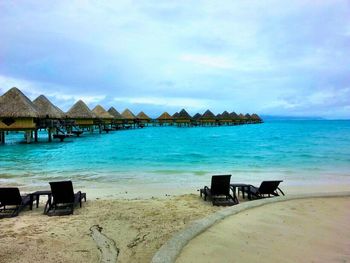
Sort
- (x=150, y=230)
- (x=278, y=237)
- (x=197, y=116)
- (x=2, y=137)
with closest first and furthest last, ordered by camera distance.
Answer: (x=278, y=237), (x=150, y=230), (x=2, y=137), (x=197, y=116)

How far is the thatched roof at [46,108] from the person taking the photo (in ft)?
97.8

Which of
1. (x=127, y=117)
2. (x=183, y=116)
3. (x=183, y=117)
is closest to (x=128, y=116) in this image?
(x=127, y=117)

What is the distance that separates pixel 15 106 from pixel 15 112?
582 mm

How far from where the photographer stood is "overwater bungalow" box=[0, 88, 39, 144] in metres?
25.3

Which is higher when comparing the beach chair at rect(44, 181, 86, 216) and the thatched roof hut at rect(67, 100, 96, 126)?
the thatched roof hut at rect(67, 100, 96, 126)

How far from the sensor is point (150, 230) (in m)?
5.55

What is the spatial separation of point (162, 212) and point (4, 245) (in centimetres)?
302

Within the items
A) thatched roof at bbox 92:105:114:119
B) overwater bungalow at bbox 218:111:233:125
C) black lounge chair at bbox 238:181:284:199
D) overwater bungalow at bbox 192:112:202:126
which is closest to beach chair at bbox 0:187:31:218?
black lounge chair at bbox 238:181:284:199

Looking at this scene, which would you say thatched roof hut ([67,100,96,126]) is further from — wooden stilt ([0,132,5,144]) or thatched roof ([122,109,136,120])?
thatched roof ([122,109,136,120])

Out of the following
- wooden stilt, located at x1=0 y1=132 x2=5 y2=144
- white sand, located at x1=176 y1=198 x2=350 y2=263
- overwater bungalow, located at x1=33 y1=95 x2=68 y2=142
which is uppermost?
overwater bungalow, located at x1=33 y1=95 x2=68 y2=142

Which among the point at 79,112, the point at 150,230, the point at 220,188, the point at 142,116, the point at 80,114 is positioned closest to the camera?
the point at 150,230

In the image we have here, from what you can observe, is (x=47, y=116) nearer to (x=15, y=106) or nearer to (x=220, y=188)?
(x=15, y=106)

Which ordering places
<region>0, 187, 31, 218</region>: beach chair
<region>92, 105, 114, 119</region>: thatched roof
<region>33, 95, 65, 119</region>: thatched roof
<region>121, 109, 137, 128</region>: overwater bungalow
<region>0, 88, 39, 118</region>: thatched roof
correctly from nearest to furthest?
<region>0, 187, 31, 218</region>: beach chair → <region>0, 88, 39, 118</region>: thatched roof → <region>33, 95, 65, 119</region>: thatched roof → <region>92, 105, 114, 119</region>: thatched roof → <region>121, 109, 137, 128</region>: overwater bungalow

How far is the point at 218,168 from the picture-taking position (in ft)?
48.3
